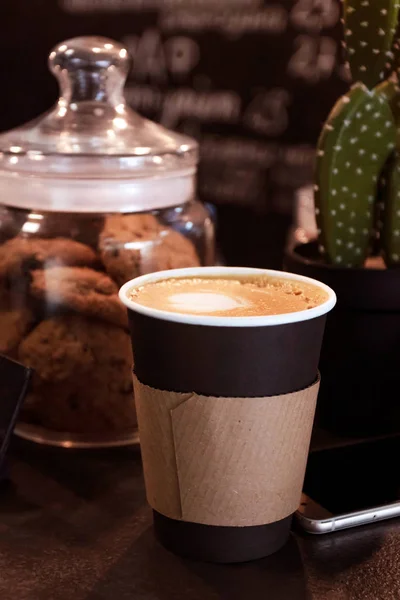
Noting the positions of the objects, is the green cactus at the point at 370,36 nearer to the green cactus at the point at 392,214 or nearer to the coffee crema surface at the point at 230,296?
the green cactus at the point at 392,214

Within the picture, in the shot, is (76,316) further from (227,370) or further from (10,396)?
(227,370)

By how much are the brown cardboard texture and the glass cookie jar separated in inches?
8.5

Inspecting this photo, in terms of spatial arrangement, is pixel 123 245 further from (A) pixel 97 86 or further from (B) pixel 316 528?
(B) pixel 316 528

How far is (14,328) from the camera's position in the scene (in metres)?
0.89

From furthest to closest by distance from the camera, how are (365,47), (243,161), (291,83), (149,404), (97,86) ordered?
(243,161) → (291,83) → (97,86) → (365,47) → (149,404)

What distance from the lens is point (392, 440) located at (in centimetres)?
86

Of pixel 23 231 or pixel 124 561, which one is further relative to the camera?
pixel 23 231

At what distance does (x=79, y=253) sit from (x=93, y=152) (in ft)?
0.39

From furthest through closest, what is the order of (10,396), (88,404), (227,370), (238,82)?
(238,82) → (88,404) → (10,396) → (227,370)

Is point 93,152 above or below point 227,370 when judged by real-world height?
above

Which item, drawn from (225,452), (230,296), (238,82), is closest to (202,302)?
(230,296)

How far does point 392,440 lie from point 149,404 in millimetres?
348

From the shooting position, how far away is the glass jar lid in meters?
0.87

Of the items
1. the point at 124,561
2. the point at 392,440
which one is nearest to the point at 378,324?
the point at 392,440
